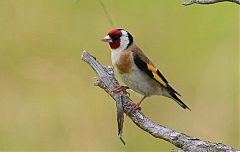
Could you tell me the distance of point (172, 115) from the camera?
6191mm

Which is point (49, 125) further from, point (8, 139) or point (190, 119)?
point (190, 119)

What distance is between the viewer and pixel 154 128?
159 inches

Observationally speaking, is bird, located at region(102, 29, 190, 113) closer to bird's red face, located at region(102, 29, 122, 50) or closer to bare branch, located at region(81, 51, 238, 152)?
bird's red face, located at region(102, 29, 122, 50)

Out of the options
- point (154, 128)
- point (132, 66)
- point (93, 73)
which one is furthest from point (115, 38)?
point (93, 73)

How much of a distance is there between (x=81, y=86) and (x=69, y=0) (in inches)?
49.1

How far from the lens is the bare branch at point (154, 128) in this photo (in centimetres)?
380

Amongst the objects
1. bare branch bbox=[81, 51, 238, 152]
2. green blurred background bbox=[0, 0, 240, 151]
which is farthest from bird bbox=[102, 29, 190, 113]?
green blurred background bbox=[0, 0, 240, 151]

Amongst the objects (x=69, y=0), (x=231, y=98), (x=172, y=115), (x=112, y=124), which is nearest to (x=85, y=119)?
(x=112, y=124)

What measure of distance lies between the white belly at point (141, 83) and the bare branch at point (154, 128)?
2.07 ft

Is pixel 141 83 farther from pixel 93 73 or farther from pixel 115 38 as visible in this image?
pixel 93 73

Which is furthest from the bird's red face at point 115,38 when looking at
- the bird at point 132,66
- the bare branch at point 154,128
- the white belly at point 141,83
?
the bare branch at point 154,128

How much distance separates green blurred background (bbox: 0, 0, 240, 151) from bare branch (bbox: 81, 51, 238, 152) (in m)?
1.74

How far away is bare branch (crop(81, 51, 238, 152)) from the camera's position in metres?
3.80

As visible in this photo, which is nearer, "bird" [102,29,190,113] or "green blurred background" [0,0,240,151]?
"bird" [102,29,190,113]
